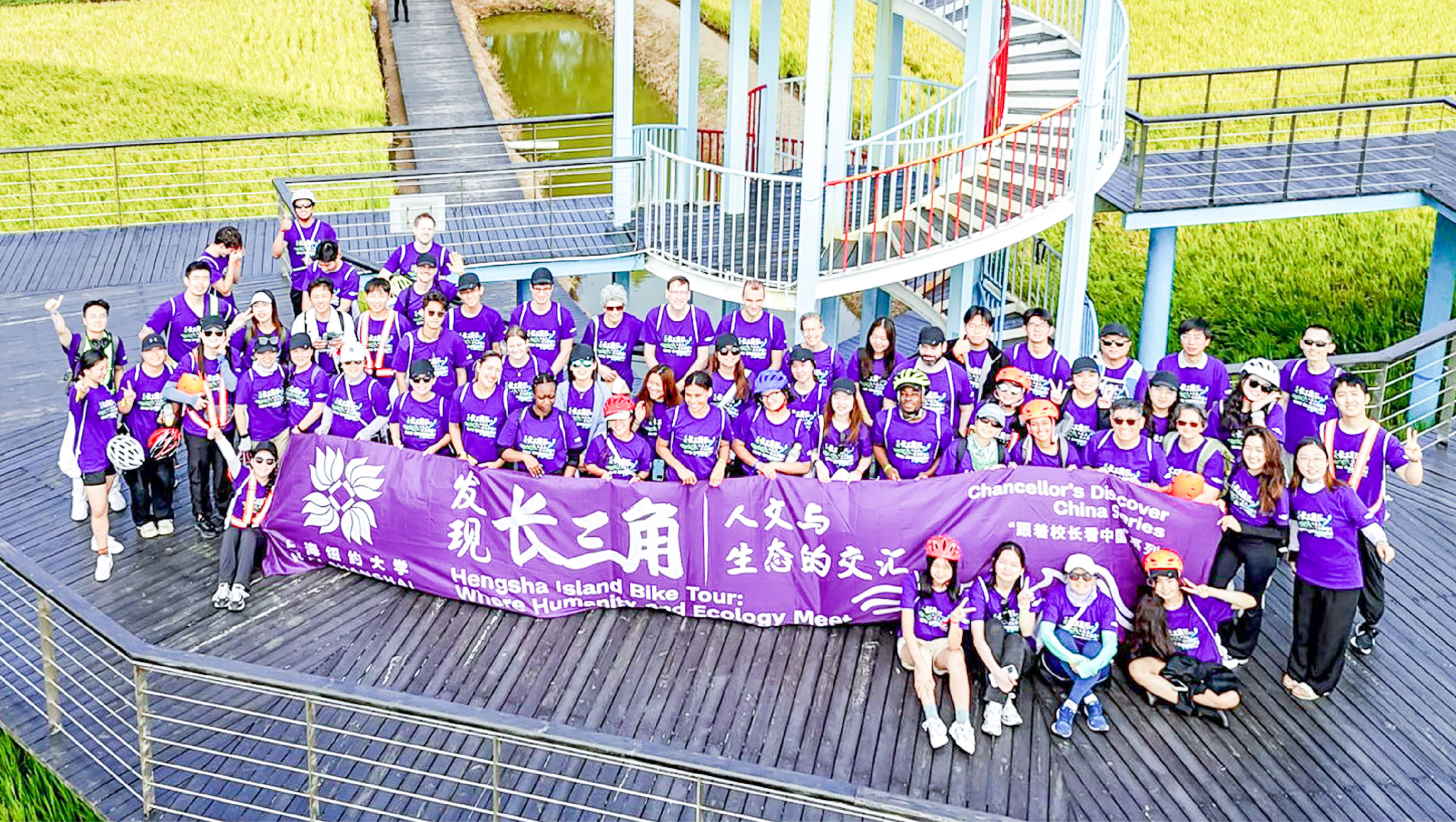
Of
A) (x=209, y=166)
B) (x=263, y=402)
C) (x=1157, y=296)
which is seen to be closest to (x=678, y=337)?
(x=263, y=402)

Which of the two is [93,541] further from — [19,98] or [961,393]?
[19,98]

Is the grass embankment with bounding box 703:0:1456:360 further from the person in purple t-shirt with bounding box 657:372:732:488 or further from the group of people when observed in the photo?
the person in purple t-shirt with bounding box 657:372:732:488

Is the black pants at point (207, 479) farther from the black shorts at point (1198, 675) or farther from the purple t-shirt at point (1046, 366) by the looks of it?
the black shorts at point (1198, 675)

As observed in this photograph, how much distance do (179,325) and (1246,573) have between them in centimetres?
778

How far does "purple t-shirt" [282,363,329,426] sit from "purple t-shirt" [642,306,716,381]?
7.81 ft

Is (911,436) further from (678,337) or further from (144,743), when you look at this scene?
(144,743)

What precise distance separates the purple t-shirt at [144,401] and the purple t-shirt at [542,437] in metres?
2.52

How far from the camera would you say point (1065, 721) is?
→ 32.8 feet

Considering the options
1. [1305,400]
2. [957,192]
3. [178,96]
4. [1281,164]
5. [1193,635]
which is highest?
[178,96]

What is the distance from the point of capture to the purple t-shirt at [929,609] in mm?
10188

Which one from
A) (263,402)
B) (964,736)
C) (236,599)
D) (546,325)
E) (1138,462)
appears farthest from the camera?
(546,325)

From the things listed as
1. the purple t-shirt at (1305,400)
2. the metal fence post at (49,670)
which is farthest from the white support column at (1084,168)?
the metal fence post at (49,670)

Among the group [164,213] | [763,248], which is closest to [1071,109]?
[763,248]

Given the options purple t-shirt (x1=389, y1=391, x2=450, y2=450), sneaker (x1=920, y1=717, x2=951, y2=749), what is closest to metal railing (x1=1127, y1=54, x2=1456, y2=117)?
purple t-shirt (x1=389, y1=391, x2=450, y2=450)
